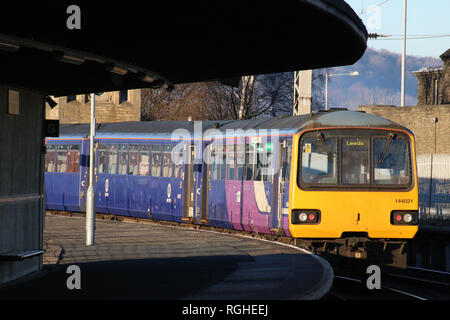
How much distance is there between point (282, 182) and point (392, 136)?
7.99ft

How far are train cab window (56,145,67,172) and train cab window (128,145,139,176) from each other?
376cm

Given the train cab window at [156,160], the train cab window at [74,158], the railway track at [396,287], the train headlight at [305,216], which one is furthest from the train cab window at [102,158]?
the train headlight at [305,216]

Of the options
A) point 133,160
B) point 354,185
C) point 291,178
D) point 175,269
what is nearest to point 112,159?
point 133,160

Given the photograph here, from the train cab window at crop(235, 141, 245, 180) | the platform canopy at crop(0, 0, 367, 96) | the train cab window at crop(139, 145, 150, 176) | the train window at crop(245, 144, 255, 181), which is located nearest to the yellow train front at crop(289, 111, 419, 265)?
the train window at crop(245, 144, 255, 181)

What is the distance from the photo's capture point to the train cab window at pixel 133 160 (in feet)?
84.4

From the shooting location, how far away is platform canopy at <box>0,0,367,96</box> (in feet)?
28.0

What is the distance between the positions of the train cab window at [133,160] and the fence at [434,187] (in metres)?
8.56

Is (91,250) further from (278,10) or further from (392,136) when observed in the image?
(278,10)

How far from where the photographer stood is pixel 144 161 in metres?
25.5

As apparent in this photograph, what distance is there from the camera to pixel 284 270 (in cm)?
1437

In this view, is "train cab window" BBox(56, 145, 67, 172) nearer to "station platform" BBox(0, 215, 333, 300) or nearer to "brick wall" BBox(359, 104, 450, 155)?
"station platform" BBox(0, 215, 333, 300)

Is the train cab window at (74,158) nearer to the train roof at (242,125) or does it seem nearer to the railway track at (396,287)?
the train roof at (242,125)
